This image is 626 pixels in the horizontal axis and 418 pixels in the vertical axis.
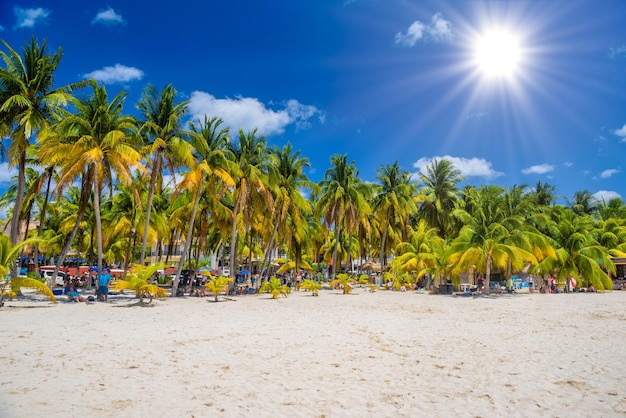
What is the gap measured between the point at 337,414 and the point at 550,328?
915cm

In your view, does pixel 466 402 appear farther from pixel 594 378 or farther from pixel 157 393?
pixel 157 393

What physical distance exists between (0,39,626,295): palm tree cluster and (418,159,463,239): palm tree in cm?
228

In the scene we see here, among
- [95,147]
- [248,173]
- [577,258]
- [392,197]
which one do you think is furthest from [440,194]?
[95,147]

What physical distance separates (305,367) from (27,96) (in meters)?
19.3

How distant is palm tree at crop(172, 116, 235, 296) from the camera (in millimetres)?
20938

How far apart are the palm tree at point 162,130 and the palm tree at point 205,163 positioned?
0.85m

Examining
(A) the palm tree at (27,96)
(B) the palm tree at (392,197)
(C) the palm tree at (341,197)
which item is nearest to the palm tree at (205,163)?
(A) the palm tree at (27,96)

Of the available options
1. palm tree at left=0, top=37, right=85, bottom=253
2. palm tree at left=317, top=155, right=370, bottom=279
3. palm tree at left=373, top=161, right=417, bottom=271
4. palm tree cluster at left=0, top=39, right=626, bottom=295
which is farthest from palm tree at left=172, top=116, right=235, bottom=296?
palm tree at left=373, top=161, right=417, bottom=271

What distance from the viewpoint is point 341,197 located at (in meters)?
32.7

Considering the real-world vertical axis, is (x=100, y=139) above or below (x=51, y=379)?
above

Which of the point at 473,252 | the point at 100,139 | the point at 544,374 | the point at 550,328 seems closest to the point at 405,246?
the point at 473,252

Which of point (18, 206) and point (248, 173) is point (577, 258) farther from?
point (18, 206)

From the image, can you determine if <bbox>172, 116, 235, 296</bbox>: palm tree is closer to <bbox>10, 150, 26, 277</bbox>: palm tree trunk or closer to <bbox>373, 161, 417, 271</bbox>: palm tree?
<bbox>10, 150, 26, 277</bbox>: palm tree trunk

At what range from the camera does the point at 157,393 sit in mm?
5535
